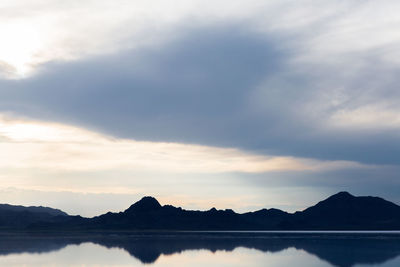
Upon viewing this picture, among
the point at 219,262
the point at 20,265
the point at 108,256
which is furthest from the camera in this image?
the point at 108,256

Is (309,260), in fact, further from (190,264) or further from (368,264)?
(190,264)

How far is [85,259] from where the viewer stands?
7962 cm

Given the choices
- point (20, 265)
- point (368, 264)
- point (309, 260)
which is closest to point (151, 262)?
point (20, 265)

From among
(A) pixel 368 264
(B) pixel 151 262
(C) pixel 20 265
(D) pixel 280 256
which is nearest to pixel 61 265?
(C) pixel 20 265

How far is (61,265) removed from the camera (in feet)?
237

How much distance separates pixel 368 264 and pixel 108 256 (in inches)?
1563

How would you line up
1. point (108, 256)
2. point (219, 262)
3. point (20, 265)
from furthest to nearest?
point (108, 256)
point (219, 262)
point (20, 265)

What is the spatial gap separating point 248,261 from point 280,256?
33.8 feet

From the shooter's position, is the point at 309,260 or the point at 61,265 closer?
the point at 61,265

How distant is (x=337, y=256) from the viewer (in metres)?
86.1

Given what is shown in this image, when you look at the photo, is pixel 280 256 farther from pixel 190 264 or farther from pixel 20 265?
pixel 20 265

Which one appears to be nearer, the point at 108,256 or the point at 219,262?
the point at 219,262

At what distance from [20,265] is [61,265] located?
534 cm

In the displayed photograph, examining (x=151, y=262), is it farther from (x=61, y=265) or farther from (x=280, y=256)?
(x=280, y=256)
